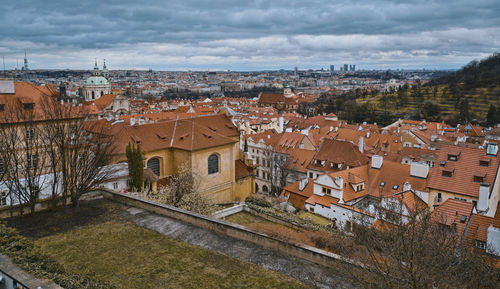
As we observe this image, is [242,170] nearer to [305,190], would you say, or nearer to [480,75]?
[305,190]

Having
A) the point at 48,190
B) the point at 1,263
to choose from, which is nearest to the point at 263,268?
the point at 1,263

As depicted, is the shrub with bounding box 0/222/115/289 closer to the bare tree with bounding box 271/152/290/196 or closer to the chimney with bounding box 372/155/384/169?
the chimney with bounding box 372/155/384/169

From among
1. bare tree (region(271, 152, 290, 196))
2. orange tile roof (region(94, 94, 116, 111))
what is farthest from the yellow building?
orange tile roof (region(94, 94, 116, 111))

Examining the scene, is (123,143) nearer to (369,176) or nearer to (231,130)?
(231,130)

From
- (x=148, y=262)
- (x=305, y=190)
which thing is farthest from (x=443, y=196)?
(x=148, y=262)

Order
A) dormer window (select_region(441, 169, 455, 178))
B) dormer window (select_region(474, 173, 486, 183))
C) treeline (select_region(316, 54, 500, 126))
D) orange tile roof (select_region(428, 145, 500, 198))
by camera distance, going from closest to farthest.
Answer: orange tile roof (select_region(428, 145, 500, 198))
dormer window (select_region(474, 173, 486, 183))
dormer window (select_region(441, 169, 455, 178))
treeline (select_region(316, 54, 500, 126))
